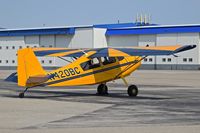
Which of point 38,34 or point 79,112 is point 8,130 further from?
point 38,34

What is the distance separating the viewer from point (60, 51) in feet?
79.6

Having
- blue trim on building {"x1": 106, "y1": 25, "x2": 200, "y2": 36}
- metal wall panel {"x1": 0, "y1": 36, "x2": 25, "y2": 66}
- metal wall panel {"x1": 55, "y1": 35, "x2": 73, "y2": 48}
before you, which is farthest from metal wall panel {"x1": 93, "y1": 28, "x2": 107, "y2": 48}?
metal wall panel {"x1": 0, "y1": 36, "x2": 25, "y2": 66}

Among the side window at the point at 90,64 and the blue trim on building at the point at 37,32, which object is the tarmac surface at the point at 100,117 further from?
the blue trim on building at the point at 37,32

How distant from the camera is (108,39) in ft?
259

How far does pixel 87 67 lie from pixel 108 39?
57575 millimetres

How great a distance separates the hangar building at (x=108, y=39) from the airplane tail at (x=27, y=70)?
5059cm

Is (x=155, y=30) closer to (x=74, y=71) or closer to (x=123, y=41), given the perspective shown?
(x=123, y=41)

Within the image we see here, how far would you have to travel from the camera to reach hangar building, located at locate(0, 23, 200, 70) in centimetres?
6962

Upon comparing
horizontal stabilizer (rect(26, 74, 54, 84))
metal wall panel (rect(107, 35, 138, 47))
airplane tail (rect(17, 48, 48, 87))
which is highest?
metal wall panel (rect(107, 35, 138, 47))

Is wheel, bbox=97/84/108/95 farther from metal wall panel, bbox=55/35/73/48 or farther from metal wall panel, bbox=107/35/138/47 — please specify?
metal wall panel, bbox=55/35/73/48

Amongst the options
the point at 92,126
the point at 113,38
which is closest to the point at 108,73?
the point at 92,126

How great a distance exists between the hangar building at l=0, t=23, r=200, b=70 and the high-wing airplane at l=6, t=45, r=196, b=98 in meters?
47.0

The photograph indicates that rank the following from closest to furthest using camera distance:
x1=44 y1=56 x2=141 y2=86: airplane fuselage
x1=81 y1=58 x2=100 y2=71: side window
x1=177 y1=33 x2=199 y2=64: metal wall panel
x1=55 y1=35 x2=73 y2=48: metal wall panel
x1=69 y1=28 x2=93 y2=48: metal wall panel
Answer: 1. x1=44 y1=56 x2=141 y2=86: airplane fuselage
2. x1=81 y1=58 x2=100 y2=71: side window
3. x1=177 y1=33 x2=199 y2=64: metal wall panel
4. x1=69 y1=28 x2=93 y2=48: metal wall panel
5. x1=55 y1=35 x2=73 y2=48: metal wall panel

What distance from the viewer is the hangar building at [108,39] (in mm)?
69625
